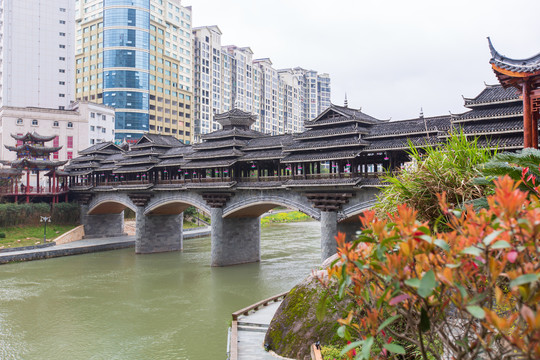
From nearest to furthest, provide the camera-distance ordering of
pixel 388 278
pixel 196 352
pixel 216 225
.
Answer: pixel 388 278, pixel 196 352, pixel 216 225

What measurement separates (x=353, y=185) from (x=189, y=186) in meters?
13.4

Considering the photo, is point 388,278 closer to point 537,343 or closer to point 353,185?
point 537,343

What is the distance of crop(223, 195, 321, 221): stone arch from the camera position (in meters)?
24.5

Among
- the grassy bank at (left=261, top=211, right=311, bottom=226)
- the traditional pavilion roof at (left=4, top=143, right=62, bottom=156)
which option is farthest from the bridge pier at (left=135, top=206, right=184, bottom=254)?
the grassy bank at (left=261, top=211, right=311, bottom=226)

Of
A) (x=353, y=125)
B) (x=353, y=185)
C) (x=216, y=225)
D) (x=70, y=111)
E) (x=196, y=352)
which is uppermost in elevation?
(x=70, y=111)

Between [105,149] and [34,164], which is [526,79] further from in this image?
[34,164]

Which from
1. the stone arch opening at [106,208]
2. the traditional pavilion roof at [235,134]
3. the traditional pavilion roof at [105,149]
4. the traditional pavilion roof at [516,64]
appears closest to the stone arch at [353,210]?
the traditional pavilion roof at [235,134]

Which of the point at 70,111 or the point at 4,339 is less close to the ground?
the point at 70,111

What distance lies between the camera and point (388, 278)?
324cm

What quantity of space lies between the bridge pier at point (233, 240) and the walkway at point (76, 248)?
44.8ft

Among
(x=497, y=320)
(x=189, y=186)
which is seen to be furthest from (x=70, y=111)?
(x=497, y=320)

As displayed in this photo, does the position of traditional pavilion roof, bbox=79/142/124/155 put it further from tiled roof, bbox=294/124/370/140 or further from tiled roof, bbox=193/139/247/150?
tiled roof, bbox=294/124/370/140

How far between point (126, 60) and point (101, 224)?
33.8 m

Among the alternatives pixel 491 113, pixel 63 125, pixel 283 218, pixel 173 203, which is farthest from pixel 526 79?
pixel 63 125
